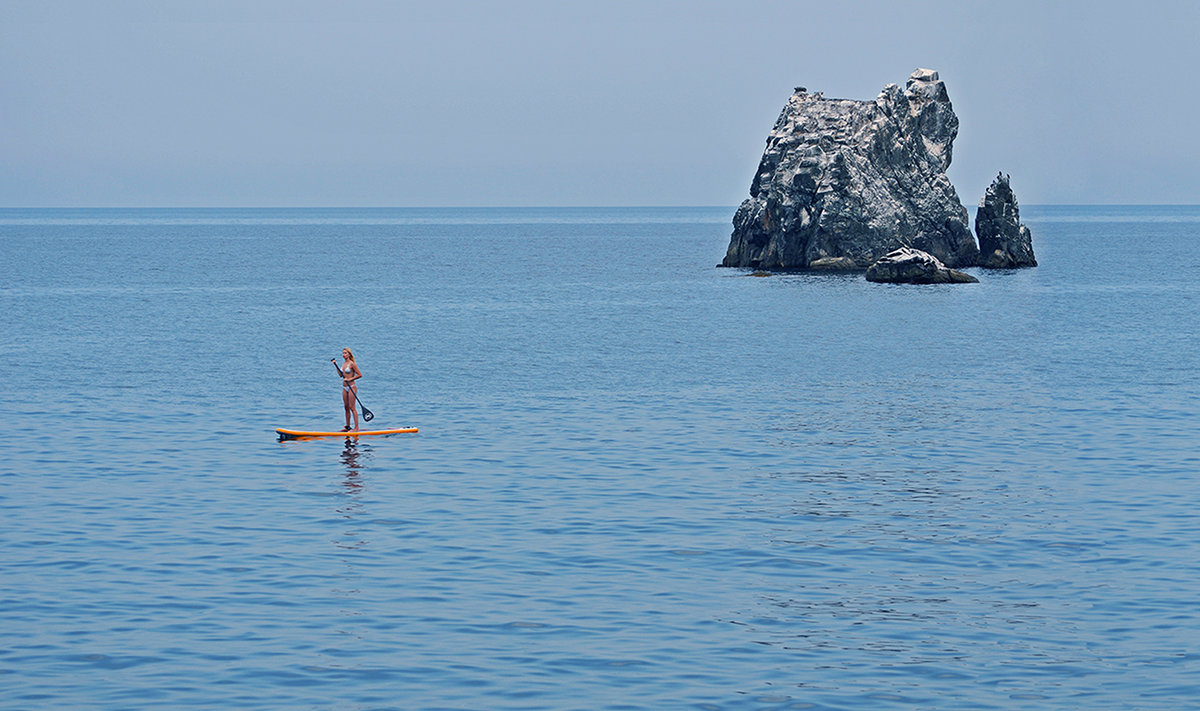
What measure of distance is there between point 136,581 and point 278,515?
5.58m

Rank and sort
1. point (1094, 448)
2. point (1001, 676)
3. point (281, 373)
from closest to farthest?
point (1001, 676) → point (1094, 448) → point (281, 373)

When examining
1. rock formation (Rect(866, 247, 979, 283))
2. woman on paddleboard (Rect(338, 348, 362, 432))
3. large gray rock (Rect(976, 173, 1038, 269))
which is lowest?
woman on paddleboard (Rect(338, 348, 362, 432))

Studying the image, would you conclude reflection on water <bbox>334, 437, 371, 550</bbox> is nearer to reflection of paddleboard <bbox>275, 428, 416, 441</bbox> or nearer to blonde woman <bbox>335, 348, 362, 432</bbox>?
reflection of paddleboard <bbox>275, 428, 416, 441</bbox>

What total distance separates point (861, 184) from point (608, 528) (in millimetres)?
97516

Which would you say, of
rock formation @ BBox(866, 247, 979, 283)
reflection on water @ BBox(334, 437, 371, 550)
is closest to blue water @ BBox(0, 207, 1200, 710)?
reflection on water @ BBox(334, 437, 371, 550)

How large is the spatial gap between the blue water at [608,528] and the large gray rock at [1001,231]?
58426mm

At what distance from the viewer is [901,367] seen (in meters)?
58.2

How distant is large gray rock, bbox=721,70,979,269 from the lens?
121312mm

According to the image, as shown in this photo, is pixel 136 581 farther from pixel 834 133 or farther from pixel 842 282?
pixel 834 133

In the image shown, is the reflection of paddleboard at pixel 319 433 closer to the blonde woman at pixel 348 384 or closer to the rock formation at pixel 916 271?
the blonde woman at pixel 348 384

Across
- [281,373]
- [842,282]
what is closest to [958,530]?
[281,373]

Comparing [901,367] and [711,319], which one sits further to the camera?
[711,319]

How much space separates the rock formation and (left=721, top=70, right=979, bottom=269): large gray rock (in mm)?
11820

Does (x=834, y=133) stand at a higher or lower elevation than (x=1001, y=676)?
higher
